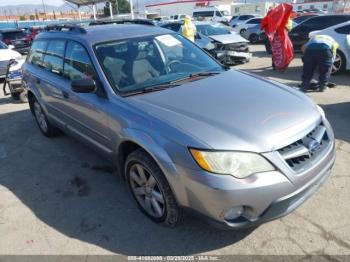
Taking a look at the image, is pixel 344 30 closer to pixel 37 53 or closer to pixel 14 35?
pixel 37 53

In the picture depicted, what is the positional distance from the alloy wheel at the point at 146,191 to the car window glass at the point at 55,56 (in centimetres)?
198

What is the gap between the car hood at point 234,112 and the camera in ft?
8.12

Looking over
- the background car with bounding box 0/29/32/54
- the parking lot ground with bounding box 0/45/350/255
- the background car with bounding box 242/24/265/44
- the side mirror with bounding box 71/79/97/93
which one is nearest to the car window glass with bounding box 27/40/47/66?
the parking lot ground with bounding box 0/45/350/255

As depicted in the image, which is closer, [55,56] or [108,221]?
[108,221]

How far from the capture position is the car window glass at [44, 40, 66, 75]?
4344 millimetres

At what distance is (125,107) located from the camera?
3062mm

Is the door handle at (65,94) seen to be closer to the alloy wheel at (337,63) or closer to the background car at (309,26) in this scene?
the alloy wheel at (337,63)

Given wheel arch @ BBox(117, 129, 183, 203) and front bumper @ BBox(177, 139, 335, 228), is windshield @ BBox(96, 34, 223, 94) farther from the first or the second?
front bumper @ BBox(177, 139, 335, 228)

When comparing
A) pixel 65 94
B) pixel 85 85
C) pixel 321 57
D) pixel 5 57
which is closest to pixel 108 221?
pixel 85 85

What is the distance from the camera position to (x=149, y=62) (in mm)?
3646

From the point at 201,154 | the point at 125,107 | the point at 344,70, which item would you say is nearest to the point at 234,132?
the point at 201,154

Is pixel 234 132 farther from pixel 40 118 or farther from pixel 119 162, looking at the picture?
pixel 40 118

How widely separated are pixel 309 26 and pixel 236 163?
1147 cm

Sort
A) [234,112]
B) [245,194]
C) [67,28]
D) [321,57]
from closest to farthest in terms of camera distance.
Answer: [245,194], [234,112], [67,28], [321,57]
